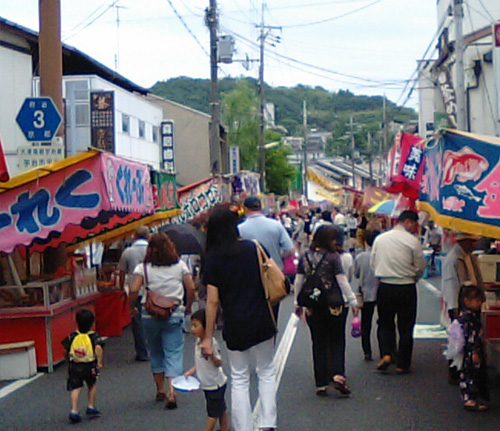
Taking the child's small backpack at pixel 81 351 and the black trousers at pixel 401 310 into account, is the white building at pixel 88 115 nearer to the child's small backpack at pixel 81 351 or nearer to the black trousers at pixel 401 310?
the child's small backpack at pixel 81 351

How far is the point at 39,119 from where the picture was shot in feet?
41.4

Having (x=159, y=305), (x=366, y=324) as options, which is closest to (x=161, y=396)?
(x=159, y=305)

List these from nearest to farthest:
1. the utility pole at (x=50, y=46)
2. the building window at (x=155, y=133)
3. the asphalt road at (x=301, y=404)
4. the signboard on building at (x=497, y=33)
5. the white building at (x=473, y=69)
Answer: the asphalt road at (x=301, y=404), the utility pole at (x=50, y=46), the signboard on building at (x=497, y=33), the white building at (x=473, y=69), the building window at (x=155, y=133)

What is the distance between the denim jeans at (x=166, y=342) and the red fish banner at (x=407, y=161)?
13.3 feet

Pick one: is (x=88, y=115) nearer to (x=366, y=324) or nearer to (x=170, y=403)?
(x=366, y=324)

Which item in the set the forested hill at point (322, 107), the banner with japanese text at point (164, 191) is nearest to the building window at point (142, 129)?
the banner with japanese text at point (164, 191)

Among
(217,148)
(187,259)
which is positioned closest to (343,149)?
(217,148)

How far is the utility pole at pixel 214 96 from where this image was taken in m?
25.6

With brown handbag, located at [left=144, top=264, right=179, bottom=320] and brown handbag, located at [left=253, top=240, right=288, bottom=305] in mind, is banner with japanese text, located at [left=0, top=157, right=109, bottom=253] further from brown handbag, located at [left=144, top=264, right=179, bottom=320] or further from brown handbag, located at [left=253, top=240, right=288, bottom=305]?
brown handbag, located at [left=253, top=240, right=288, bottom=305]

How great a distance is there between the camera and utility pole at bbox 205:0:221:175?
84.1 ft

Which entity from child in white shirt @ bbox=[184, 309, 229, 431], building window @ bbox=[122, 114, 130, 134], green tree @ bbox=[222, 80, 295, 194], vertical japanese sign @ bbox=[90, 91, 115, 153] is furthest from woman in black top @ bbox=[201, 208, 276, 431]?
green tree @ bbox=[222, 80, 295, 194]

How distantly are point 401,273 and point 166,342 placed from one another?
117 inches

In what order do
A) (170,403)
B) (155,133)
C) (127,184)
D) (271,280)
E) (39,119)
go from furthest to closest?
1. (155,133)
2. (39,119)
3. (127,184)
4. (170,403)
5. (271,280)

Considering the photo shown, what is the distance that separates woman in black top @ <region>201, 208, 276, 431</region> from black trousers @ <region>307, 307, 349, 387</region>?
2429 millimetres
